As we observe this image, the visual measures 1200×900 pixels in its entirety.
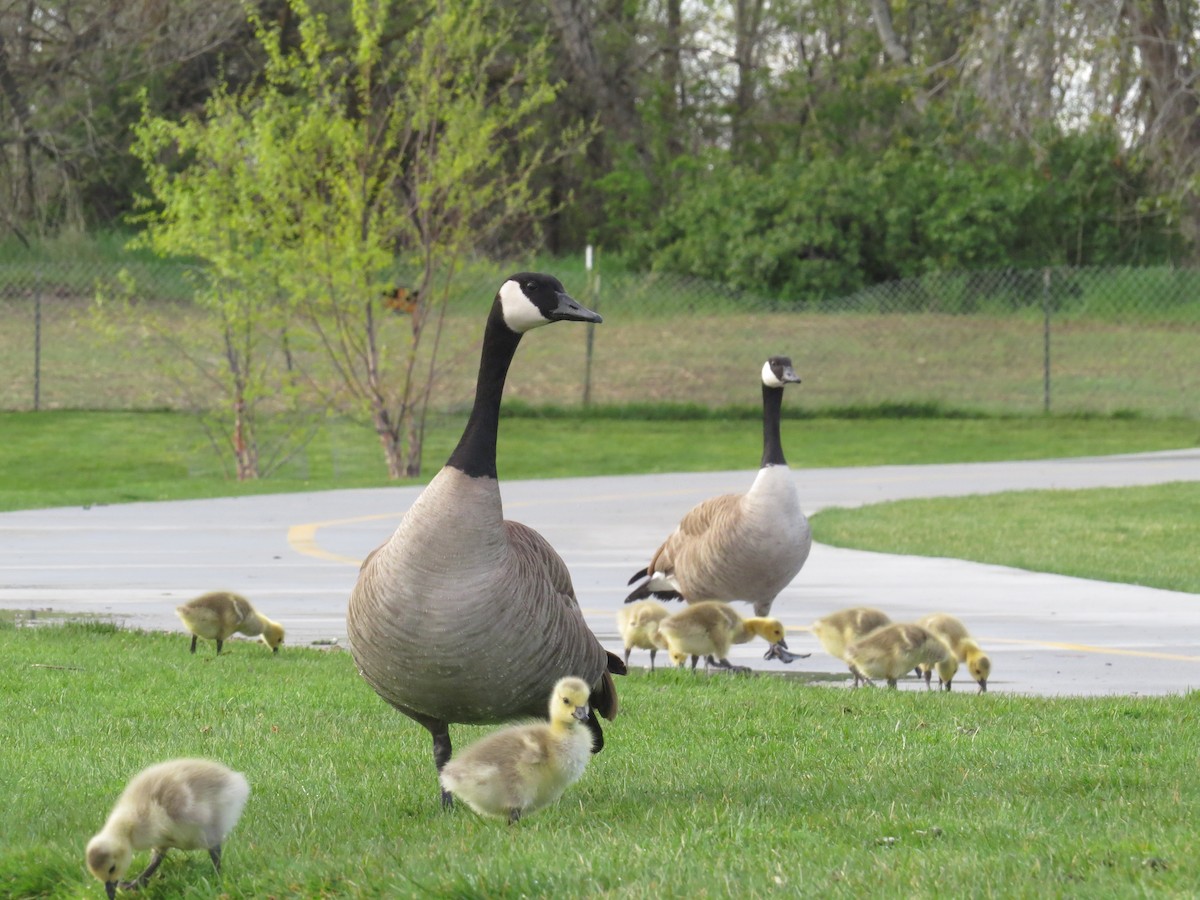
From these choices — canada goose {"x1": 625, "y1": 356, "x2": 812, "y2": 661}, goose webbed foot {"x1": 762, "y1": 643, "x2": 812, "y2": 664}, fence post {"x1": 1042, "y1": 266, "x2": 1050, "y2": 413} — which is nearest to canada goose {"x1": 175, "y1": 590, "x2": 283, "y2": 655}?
canada goose {"x1": 625, "y1": 356, "x2": 812, "y2": 661}

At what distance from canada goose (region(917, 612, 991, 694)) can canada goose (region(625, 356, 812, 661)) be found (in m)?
0.91

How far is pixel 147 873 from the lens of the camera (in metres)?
5.13

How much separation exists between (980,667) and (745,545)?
1.53m

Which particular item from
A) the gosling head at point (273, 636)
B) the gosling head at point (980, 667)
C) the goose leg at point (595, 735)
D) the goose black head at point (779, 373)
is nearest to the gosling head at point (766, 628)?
the gosling head at point (980, 667)

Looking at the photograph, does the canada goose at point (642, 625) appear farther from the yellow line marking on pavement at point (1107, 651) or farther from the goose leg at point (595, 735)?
the goose leg at point (595, 735)

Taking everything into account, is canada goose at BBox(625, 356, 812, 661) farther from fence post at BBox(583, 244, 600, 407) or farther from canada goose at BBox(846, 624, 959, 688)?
fence post at BBox(583, 244, 600, 407)

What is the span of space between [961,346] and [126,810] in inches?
1129

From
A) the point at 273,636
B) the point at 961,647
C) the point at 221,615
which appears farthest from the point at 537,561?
the point at 273,636

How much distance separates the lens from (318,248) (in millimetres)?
21594

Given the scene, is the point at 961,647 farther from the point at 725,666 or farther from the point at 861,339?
the point at 861,339

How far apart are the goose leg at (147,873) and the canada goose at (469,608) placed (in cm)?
97

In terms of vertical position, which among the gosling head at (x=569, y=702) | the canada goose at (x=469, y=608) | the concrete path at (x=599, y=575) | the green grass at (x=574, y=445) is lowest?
the green grass at (x=574, y=445)

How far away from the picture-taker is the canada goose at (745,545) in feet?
31.9

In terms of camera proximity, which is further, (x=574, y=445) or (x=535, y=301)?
(x=574, y=445)
